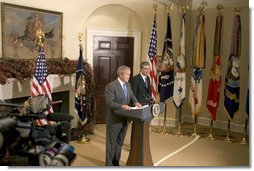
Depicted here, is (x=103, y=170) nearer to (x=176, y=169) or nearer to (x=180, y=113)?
(x=176, y=169)

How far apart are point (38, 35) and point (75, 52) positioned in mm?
465

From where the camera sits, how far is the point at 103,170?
268 cm

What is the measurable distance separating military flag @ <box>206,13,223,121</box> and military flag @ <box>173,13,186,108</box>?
0.37 metres

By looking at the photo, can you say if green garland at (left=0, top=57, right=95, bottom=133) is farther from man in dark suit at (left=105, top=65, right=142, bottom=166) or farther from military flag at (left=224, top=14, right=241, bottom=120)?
military flag at (left=224, top=14, right=241, bottom=120)

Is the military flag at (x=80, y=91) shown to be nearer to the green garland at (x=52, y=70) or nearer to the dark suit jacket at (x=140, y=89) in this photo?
the green garland at (x=52, y=70)

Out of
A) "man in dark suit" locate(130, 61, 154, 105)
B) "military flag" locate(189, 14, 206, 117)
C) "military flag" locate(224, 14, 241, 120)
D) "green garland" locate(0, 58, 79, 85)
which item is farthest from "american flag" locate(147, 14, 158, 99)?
"green garland" locate(0, 58, 79, 85)

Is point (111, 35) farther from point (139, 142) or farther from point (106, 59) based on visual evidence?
point (139, 142)

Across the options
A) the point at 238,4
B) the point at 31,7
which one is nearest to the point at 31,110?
the point at 31,7

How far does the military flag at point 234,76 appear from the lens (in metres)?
3.81

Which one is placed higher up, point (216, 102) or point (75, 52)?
point (75, 52)

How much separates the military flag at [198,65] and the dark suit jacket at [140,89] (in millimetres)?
1097

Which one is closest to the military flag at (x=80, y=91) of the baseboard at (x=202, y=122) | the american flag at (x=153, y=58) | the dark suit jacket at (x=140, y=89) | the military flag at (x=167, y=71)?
Result: the dark suit jacket at (x=140, y=89)

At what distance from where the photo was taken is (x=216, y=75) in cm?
402

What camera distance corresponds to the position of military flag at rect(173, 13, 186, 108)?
4254 mm
